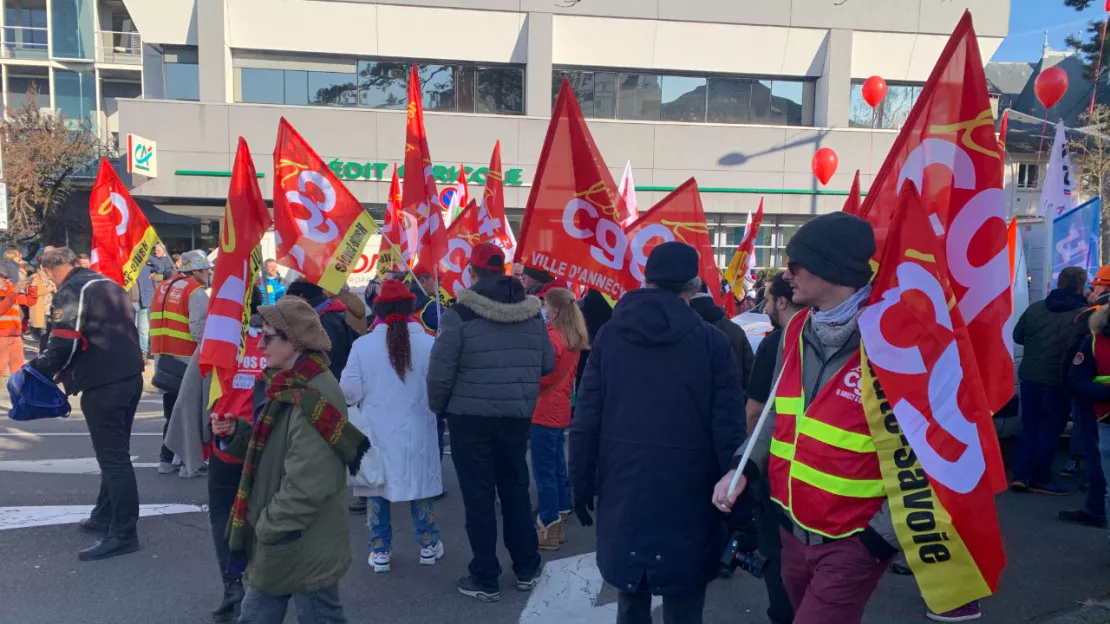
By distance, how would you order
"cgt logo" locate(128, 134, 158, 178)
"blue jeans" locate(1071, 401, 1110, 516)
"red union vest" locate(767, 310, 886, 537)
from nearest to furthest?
"red union vest" locate(767, 310, 886, 537), "blue jeans" locate(1071, 401, 1110, 516), "cgt logo" locate(128, 134, 158, 178)

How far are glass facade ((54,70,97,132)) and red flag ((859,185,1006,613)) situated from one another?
34.6 meters

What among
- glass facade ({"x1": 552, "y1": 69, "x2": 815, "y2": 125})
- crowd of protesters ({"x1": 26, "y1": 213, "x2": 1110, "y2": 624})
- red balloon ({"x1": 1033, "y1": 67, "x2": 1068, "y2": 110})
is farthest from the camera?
glass facade ({"x1": 552, "y1": 69, "x2": 815, "y2": 125})

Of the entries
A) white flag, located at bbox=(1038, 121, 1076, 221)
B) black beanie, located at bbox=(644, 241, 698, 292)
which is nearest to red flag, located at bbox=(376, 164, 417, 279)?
black beanie, located at bbox=(644, 241, 698, 292)

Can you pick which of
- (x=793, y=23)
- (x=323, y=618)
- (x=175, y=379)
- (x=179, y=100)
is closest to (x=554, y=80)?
(x=793, y=23)

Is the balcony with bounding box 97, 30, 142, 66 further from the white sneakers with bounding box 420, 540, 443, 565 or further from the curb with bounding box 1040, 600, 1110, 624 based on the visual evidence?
the curb with bounding box 1040, 600, 1110, 624

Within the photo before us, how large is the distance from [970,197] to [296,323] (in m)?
2.79

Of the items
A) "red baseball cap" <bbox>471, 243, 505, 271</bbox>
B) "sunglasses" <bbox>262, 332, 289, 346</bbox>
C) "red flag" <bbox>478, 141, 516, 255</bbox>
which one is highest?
"red flag" <bbox>478, 141, 516, 255</bbox>

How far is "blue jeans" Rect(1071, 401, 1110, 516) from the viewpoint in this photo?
611 cm

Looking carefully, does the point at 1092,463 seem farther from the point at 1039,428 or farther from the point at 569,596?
the point at 569,596

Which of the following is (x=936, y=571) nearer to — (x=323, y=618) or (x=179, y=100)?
(x=323, y=618)

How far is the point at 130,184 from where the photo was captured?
75.3 ft

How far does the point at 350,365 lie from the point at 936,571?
141 inches

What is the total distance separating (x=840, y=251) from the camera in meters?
2.58

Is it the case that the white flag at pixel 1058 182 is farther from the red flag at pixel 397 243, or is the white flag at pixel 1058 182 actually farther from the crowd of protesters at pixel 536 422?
the red flag at pixel 397 243
